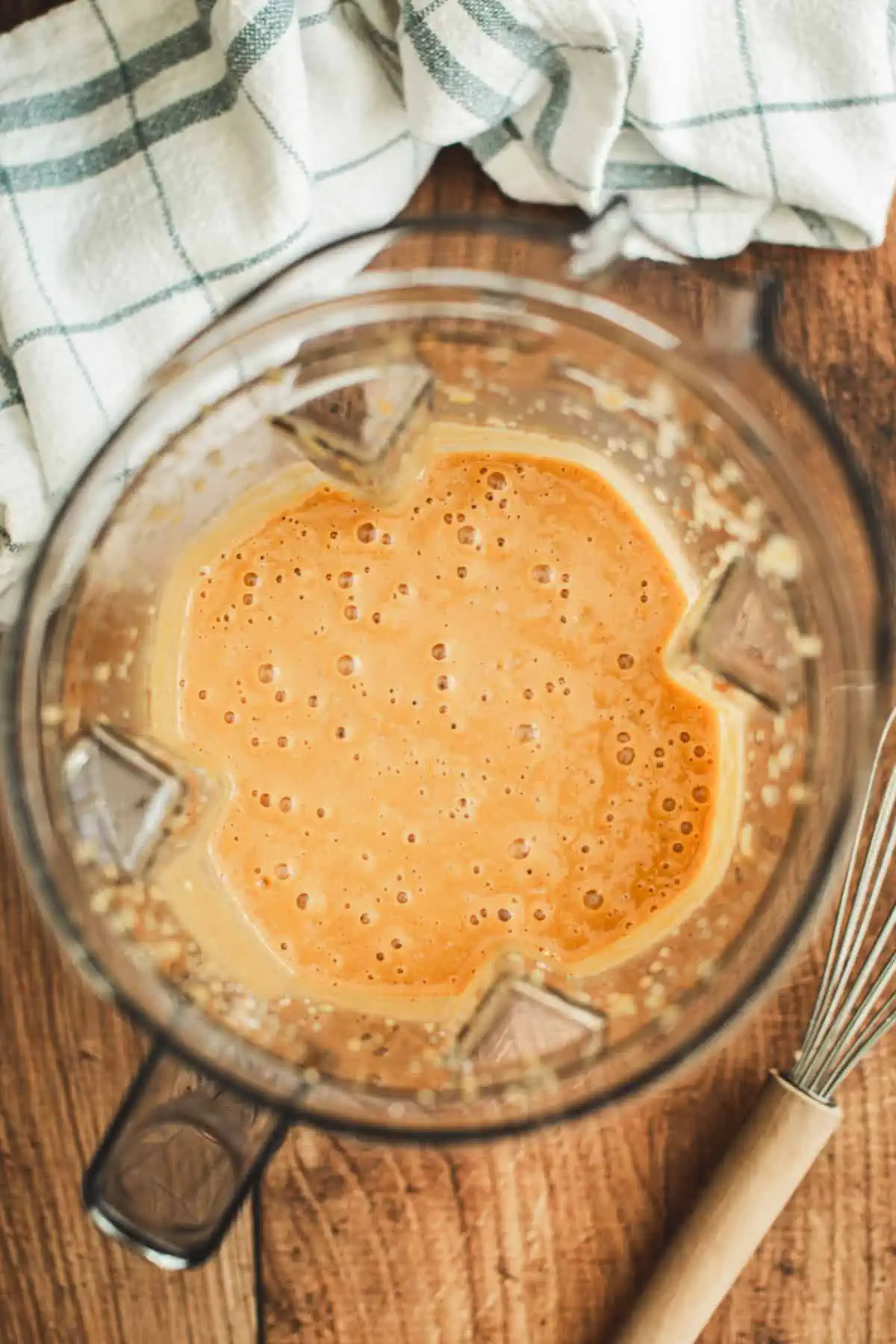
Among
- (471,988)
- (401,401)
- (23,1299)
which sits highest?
(401,401)

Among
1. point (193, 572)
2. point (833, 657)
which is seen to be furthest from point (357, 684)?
point (833, 657)

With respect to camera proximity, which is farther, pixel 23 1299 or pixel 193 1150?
pixel 23 1299

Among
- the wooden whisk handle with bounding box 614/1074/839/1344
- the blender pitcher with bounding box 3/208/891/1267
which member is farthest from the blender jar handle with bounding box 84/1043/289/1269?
the wooden whisk handle with bounding box 614/1074/839/1344

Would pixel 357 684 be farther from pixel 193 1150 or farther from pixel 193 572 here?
pixel 193 1150

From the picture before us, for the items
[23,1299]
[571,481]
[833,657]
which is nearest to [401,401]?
[571,481]

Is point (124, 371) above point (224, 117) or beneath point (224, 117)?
beneath
